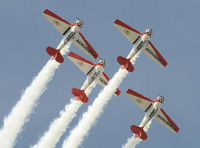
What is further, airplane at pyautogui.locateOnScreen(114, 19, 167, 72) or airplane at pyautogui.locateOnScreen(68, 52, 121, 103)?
airplane at pyautogui.locateOnScreen(114, 19, 167, 72)

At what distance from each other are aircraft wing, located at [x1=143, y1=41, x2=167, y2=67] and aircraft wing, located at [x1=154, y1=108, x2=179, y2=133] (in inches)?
336

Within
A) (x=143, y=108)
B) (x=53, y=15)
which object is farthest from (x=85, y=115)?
(x=53, y=15)

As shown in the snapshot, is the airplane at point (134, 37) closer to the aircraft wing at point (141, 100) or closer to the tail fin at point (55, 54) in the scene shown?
the aircraft wing at point (141, 100)

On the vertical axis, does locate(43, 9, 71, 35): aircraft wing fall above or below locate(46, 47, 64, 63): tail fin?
above

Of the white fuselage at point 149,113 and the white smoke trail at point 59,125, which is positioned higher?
the white fuselage at point 149,113

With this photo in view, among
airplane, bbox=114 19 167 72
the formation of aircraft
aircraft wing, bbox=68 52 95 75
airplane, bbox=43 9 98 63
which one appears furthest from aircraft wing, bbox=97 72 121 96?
airplane, bbox=43 9 98 63

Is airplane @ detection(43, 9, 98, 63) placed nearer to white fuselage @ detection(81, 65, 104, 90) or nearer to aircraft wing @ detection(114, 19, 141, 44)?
white fuselage @ detection(81, 65, 104, 90)

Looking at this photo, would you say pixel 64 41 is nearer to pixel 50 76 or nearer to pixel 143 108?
pixel 50 76

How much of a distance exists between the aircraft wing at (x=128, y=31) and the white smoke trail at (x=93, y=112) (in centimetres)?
337

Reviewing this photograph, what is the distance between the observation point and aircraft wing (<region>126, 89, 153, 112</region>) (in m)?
94.2

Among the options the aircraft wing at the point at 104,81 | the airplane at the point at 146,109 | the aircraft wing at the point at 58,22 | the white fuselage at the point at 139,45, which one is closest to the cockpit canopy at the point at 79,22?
the aircraft wing at the point at 58,22

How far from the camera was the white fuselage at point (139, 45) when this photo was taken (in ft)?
317

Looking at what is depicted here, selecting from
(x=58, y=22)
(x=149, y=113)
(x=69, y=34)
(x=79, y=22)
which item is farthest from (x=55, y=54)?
(x=149, y=113)

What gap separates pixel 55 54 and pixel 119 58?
10.7 metres
